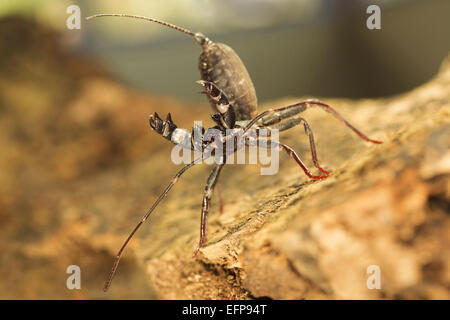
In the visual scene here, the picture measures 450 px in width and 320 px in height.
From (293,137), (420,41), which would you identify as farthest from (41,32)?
(420,41)

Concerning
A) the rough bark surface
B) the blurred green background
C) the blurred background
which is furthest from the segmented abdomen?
the blurred green background

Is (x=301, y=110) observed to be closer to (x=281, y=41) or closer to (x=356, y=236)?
(x=356, y=236)

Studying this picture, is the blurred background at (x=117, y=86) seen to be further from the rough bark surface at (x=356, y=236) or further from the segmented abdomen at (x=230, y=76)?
the rough bark surface at (x=356, y=236)

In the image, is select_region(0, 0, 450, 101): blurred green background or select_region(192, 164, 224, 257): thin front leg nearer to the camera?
select_region(192, 164, 224, 257): thin front leg

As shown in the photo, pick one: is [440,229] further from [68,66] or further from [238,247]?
[68,66]

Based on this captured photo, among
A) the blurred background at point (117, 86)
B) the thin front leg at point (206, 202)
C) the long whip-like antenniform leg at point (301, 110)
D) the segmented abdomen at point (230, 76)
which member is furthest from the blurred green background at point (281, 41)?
the thin front leg at point (206, 202)

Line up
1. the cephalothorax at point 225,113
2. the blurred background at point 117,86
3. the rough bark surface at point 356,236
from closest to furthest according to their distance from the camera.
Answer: the rough bark surface at point 356,236 < the cephalothorax at point 225,113 < the blurred background at point 117,86

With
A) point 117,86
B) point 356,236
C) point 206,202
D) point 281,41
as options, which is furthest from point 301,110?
point 281,41

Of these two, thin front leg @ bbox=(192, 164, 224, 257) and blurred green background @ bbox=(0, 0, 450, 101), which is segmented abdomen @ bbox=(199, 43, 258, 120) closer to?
thin front leg @ bbox=(192, 164, 224, 257)
